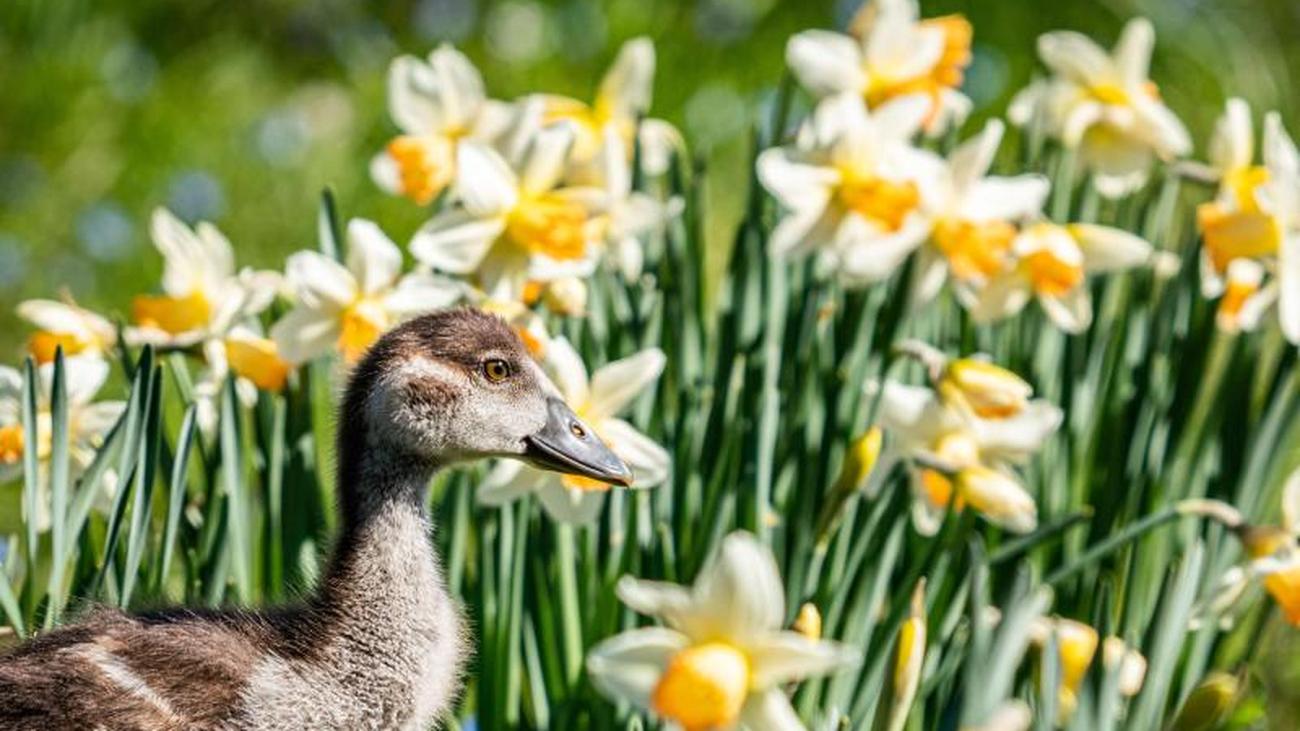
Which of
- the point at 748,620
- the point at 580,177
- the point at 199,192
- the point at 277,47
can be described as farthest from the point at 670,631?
the point at 277,47

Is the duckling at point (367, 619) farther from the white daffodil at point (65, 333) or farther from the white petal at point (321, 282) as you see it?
the white daffodil at point (65, 333)

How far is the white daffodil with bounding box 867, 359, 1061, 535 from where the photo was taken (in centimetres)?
247

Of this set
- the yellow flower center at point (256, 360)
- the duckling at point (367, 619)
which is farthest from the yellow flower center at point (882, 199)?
the yellow flower center at point (256, 360)

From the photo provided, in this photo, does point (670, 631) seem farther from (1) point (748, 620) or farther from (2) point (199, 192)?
(2) point (199, 192)

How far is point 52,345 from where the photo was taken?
256cm

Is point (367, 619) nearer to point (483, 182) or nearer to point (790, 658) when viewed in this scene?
point (790, 658)

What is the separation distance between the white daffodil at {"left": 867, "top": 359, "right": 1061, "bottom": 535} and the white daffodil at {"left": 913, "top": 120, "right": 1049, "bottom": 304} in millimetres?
214

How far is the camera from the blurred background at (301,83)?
228 inches

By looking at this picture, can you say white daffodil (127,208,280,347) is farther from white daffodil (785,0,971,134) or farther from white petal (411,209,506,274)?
white daffodil (785,0,971,134)

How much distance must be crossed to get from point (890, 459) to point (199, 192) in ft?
12.2

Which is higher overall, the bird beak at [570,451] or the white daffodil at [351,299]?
the white daffodil at [351,299]

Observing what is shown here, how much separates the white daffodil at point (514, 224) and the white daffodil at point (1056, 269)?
56 centimetres

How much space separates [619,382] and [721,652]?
71 centimetres

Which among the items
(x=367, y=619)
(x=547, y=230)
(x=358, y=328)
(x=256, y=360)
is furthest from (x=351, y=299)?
(x=367, y=619)
